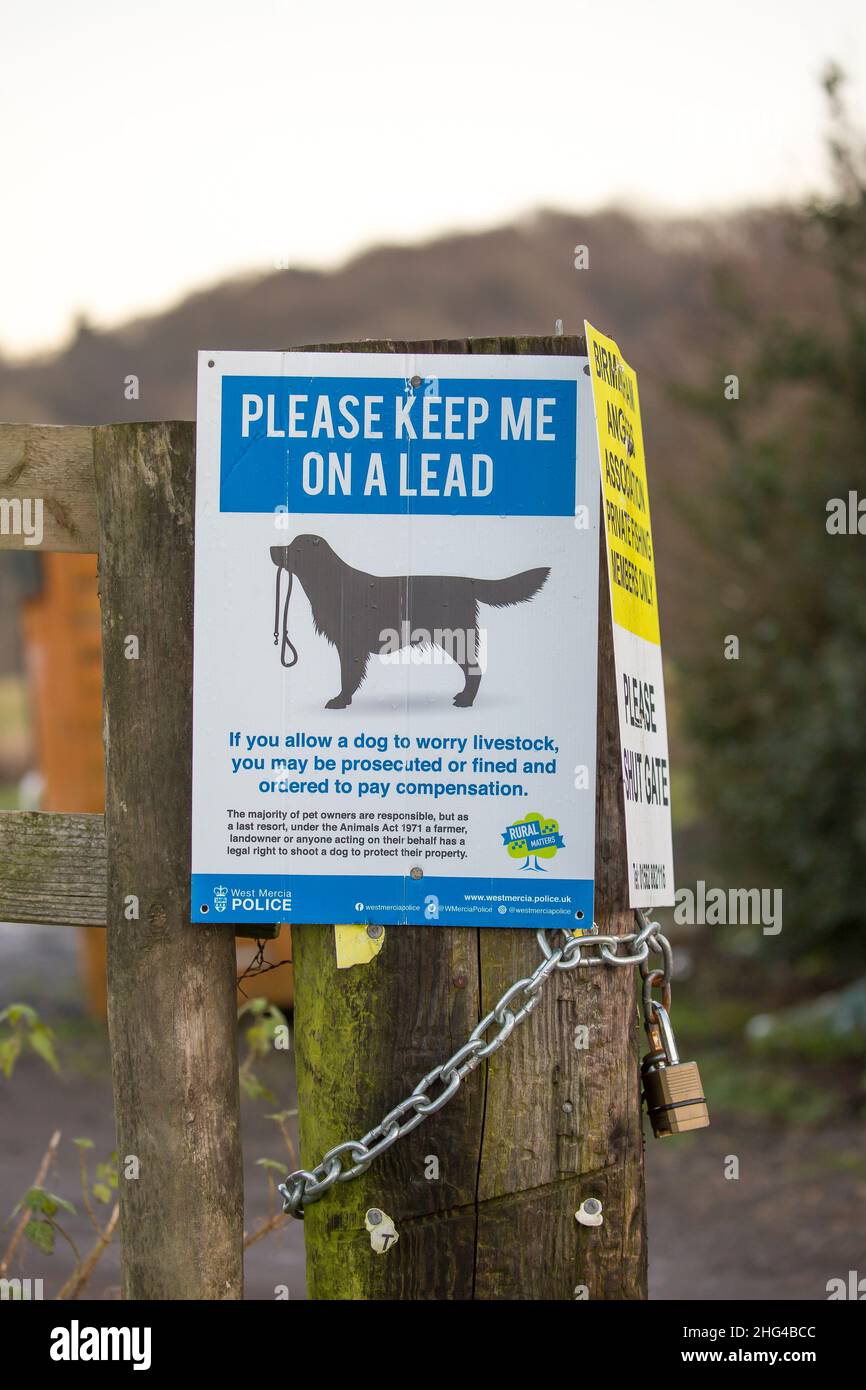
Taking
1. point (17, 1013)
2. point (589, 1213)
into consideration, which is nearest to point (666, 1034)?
point (589, 1213)

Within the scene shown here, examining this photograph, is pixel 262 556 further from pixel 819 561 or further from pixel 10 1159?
pixel 819 561

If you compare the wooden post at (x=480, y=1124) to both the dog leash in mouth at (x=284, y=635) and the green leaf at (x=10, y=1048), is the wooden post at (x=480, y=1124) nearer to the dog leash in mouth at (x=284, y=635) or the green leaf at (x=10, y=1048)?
the dog leash in mouth at (x=284, y=635)

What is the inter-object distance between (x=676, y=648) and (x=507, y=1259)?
329 inches

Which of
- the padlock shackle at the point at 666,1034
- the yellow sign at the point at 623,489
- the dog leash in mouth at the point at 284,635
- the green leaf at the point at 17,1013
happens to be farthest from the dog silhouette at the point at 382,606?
the green leaf at the point at 17,1013

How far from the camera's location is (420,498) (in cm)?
206

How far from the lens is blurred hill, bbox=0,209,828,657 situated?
10.6m

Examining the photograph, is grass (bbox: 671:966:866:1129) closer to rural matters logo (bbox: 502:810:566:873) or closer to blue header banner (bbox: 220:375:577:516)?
rural matters logo (bbox: 502:810:566:873)

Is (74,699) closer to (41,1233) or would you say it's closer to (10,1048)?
(10,1048)

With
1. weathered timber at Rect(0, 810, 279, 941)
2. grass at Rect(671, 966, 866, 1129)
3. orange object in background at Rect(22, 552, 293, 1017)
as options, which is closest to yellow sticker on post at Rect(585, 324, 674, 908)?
weathered timber at Rect(0, 810, 279, 941)

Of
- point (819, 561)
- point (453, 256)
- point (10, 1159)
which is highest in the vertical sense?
point (453, 256)

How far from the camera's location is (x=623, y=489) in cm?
215

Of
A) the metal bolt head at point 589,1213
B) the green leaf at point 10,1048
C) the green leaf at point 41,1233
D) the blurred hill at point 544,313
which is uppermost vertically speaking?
the blurred hill at point 544,313

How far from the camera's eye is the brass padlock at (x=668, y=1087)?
84.4 inches
